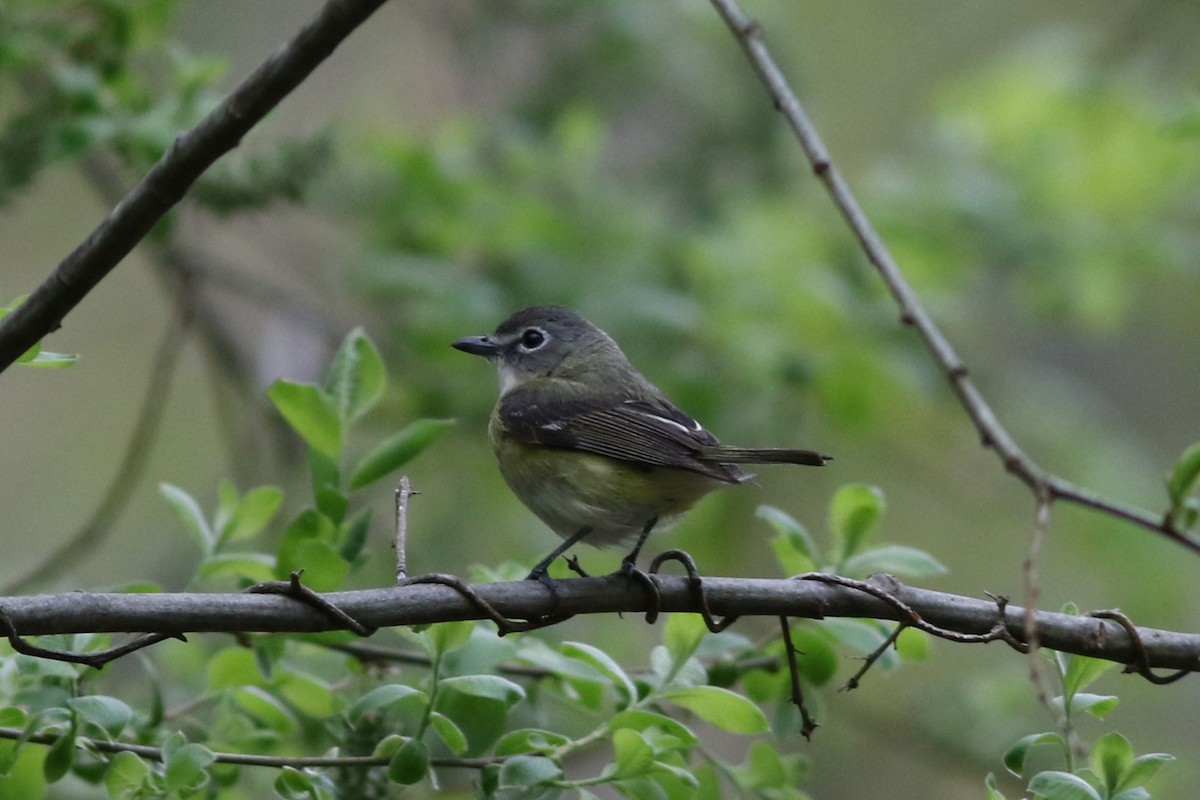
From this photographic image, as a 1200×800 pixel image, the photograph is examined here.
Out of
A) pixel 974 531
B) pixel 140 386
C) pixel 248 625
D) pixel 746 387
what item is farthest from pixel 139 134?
pixel 974 531

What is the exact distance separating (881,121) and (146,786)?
31.4 ft

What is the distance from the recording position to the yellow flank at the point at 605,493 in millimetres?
3297

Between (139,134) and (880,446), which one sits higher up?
(139,134)

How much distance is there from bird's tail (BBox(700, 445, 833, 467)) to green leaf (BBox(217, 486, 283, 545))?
104 cm

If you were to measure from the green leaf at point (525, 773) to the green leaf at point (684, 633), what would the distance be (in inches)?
13.3

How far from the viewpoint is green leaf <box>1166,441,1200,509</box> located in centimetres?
190

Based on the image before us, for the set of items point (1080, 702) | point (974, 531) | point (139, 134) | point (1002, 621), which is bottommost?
point (974, 531)

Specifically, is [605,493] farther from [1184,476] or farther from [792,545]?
[1184,476]

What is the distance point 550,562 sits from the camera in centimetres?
274

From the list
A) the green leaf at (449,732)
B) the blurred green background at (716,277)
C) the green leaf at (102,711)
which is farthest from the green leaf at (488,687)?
the blurred green background at (716,277)

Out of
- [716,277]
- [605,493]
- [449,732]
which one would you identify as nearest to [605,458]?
[605,493]

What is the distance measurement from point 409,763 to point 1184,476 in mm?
1253

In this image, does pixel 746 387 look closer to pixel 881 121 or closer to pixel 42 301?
pixel 42 301

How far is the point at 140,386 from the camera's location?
8828mm
